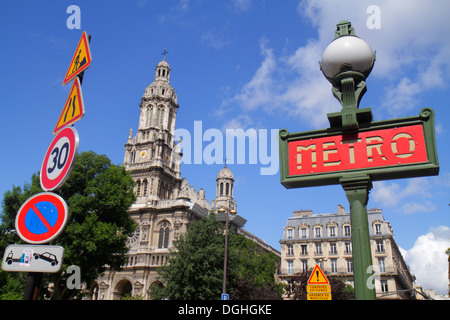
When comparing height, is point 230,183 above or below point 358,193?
above

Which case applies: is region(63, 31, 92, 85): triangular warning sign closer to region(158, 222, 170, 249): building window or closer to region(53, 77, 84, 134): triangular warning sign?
region(53, 77, 84, 134): triangular warning sign

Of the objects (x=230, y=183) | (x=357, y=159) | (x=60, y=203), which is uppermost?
(x=230, y=183)

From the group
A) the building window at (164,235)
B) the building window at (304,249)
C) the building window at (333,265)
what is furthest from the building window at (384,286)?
the building window at (164,235)

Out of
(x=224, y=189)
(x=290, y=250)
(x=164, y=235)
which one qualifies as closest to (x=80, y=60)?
(x=164, y=235)

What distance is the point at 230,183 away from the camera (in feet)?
242

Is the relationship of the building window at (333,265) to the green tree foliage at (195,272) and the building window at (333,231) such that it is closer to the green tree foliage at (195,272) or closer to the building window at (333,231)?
the building window at (333,231)

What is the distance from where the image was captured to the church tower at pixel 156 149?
5916 cm

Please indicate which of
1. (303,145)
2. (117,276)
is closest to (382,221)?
(117,276)

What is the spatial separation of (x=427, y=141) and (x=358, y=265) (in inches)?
64.6

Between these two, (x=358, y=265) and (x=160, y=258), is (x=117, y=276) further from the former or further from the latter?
(x=358, y=265)

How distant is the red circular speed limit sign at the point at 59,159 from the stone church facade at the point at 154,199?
1780 inches

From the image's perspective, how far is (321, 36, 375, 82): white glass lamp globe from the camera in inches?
187

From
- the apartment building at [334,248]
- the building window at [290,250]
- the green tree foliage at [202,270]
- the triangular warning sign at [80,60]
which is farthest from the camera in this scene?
the building window at [290,250]

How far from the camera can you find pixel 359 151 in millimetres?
4703
